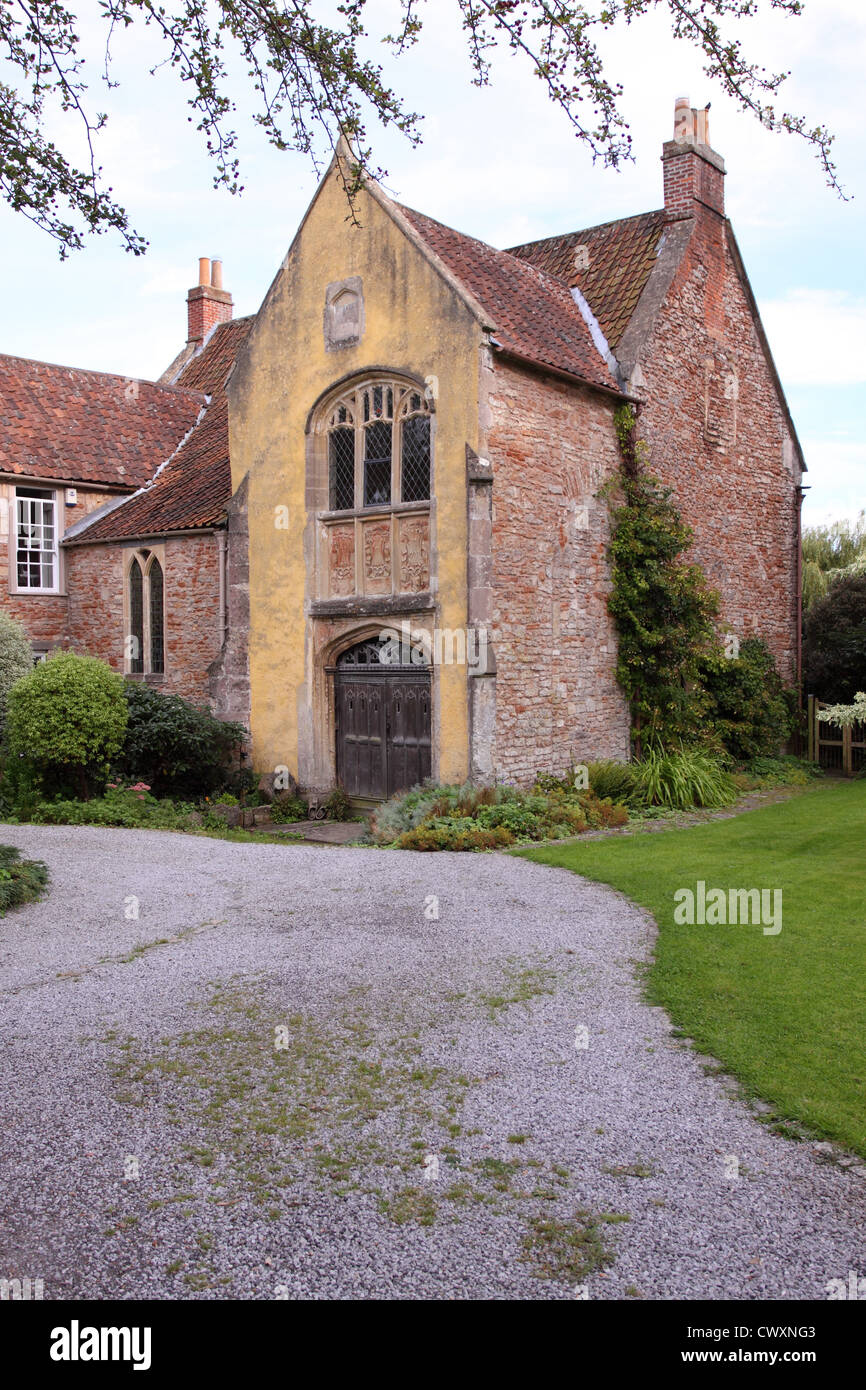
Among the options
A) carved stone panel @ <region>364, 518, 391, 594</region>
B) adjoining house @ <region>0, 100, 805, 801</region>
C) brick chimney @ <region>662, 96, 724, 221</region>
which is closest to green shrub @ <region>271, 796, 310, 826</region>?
adjoining house @ <region>0, 100, 805, 801</region>

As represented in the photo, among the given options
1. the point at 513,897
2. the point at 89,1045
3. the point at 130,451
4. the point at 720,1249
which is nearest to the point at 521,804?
the point at 513,897

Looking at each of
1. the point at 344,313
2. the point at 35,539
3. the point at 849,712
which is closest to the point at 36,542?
the point at 35,539

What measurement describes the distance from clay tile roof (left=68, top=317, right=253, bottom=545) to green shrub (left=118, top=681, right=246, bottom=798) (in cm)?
412

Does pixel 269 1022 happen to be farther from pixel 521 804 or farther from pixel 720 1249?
pixel 521 804

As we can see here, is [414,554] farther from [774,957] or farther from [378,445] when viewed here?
[774,957]

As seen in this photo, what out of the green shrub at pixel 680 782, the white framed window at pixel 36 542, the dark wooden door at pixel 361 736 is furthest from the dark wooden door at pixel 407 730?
the white framed window at pixel 36 542

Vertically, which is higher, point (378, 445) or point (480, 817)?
point (378, 445)

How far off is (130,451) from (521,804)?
560 inches

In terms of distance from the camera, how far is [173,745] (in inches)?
636

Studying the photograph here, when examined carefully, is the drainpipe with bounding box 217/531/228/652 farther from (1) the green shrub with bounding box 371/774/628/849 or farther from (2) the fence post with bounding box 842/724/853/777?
(2) the fence post with bounding box 842/724/853/777

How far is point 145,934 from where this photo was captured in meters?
8.64

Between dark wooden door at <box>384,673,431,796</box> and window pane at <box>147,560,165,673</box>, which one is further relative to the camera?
window pane at <box>147,560,165,673</box>

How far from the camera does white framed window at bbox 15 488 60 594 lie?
21812 mm

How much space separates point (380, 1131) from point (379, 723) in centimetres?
1119
